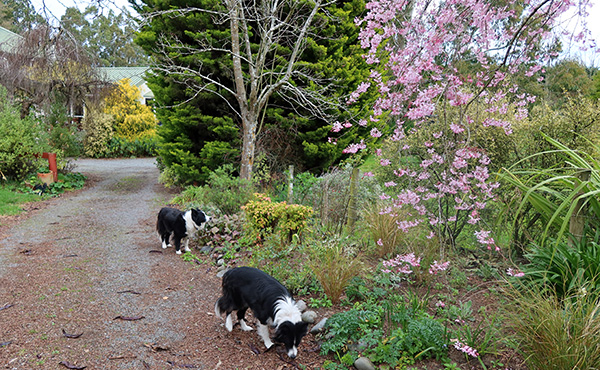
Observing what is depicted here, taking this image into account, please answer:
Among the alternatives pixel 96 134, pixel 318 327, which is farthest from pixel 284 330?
pixel 96 134

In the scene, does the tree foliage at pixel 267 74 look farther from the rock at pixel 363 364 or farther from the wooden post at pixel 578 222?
the rock at pixel 363 364

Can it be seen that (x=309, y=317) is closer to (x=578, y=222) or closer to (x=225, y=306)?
(x=225, y=306)

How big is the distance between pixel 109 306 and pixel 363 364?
2914 millimetres

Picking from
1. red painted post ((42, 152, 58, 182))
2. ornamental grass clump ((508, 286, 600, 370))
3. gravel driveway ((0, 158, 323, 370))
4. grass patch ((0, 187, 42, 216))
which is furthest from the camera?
red painted post ((42, 152, 58, 182))

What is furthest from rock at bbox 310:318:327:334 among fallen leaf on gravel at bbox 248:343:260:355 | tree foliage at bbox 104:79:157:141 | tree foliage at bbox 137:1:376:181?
tree foliage at bbox 104:79:157:141

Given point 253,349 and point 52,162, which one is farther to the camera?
point 52,162

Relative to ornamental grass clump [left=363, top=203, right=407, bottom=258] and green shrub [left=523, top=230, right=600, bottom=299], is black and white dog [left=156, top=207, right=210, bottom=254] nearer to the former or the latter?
ornamental grass clump [left=363, top=203, right=407, bottom=258]

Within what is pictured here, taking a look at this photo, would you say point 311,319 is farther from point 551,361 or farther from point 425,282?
point 551,361

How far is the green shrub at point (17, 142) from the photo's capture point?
10273 mm

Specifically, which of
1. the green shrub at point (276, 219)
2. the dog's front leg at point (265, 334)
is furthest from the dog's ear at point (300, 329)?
the green shrub at point (276, 219)

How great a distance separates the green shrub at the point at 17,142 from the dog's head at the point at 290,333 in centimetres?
1074

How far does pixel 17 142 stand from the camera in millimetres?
10430

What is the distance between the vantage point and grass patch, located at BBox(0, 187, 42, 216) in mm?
8414

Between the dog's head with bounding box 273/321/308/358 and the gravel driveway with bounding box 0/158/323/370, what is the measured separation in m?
0.29
